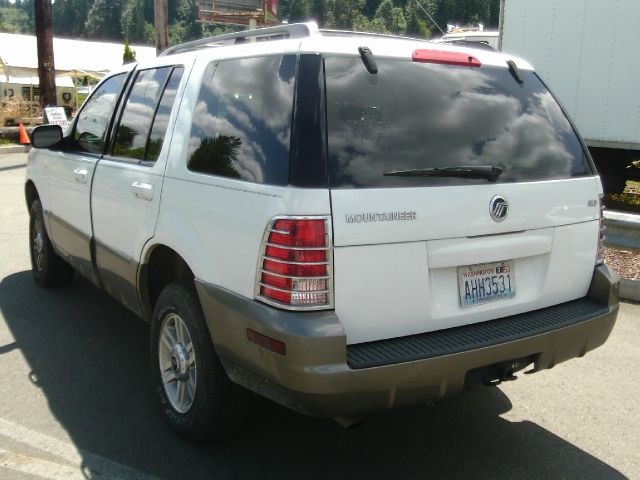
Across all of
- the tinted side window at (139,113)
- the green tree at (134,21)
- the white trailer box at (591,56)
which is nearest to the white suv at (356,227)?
the tinted side window at (139,113)

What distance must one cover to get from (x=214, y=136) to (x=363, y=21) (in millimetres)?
109697

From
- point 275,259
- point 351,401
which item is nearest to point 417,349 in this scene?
point 351,401

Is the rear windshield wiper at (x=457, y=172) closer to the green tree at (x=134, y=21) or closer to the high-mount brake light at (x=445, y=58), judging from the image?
the high-mount brake light at (x=445, y=58)

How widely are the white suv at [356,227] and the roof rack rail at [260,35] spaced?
2 cm

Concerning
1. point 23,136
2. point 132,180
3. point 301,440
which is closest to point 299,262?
point 301,440

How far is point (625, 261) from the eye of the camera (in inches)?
262

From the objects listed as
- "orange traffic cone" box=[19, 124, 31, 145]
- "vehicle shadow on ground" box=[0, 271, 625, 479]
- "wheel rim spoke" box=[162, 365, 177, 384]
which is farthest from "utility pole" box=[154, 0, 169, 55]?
"wheel rim spoke" box=[162, 365, 177, 384]

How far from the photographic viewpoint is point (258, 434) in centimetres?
360

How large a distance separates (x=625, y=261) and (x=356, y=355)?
4901 millimetres

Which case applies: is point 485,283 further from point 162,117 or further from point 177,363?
point 162,117

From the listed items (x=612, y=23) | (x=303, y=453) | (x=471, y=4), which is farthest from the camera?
(x=471, y=4)

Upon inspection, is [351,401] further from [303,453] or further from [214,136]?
[214,136]

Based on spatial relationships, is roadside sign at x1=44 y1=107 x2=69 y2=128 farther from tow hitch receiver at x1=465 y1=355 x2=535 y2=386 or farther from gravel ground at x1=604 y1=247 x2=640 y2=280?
tow hitch receiver at x1=465 y1=355 x2=535 y2=386

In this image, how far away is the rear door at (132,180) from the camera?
3.67 metres
